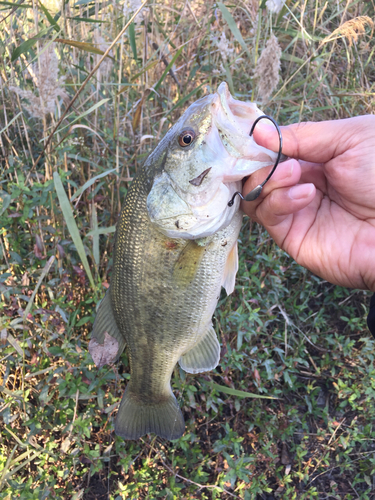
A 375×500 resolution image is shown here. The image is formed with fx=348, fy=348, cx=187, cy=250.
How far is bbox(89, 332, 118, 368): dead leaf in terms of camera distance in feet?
4.76

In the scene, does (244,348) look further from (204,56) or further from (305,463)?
(204,56)

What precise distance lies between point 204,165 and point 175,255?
0.36 meters

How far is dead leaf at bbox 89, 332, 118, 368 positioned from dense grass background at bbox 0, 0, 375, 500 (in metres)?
0.26

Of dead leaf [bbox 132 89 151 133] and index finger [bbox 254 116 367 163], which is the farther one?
dead leaf [bbox 132 89 151 133]

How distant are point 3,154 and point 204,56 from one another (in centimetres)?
139

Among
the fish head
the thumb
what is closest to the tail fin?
the fish head

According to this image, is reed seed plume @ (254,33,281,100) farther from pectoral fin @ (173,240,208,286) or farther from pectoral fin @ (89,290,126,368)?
pectoral fin @ (89,290,126,368)

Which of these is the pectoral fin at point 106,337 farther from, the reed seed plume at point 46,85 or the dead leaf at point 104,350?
the reed seed plume at point 46,85

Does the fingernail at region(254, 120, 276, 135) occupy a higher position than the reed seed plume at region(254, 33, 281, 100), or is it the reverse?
the reed seed plume at region(254, 33, 281, 100)

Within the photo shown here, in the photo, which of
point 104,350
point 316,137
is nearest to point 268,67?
point 316,137

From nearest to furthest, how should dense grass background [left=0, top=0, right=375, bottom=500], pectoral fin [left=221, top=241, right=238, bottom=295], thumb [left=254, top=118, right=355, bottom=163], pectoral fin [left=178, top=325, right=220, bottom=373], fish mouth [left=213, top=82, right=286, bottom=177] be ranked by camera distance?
fish mouth [left=213, top=82, right=286, bottom=177], thumb [left=254, top=118, right=355, bottom=163], pectoral fin [left=221, top=241, right=238, bottom=295], pectoral fin [left=178, top=325, right=220, bottom=373], dense grass background [left=0, top=0, right=375, bottom=500]

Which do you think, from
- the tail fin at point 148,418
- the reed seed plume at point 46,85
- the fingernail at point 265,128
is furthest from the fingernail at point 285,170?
→ the tail fin at point 148,418

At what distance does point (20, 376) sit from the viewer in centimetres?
186

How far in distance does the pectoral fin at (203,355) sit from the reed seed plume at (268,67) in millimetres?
1108
